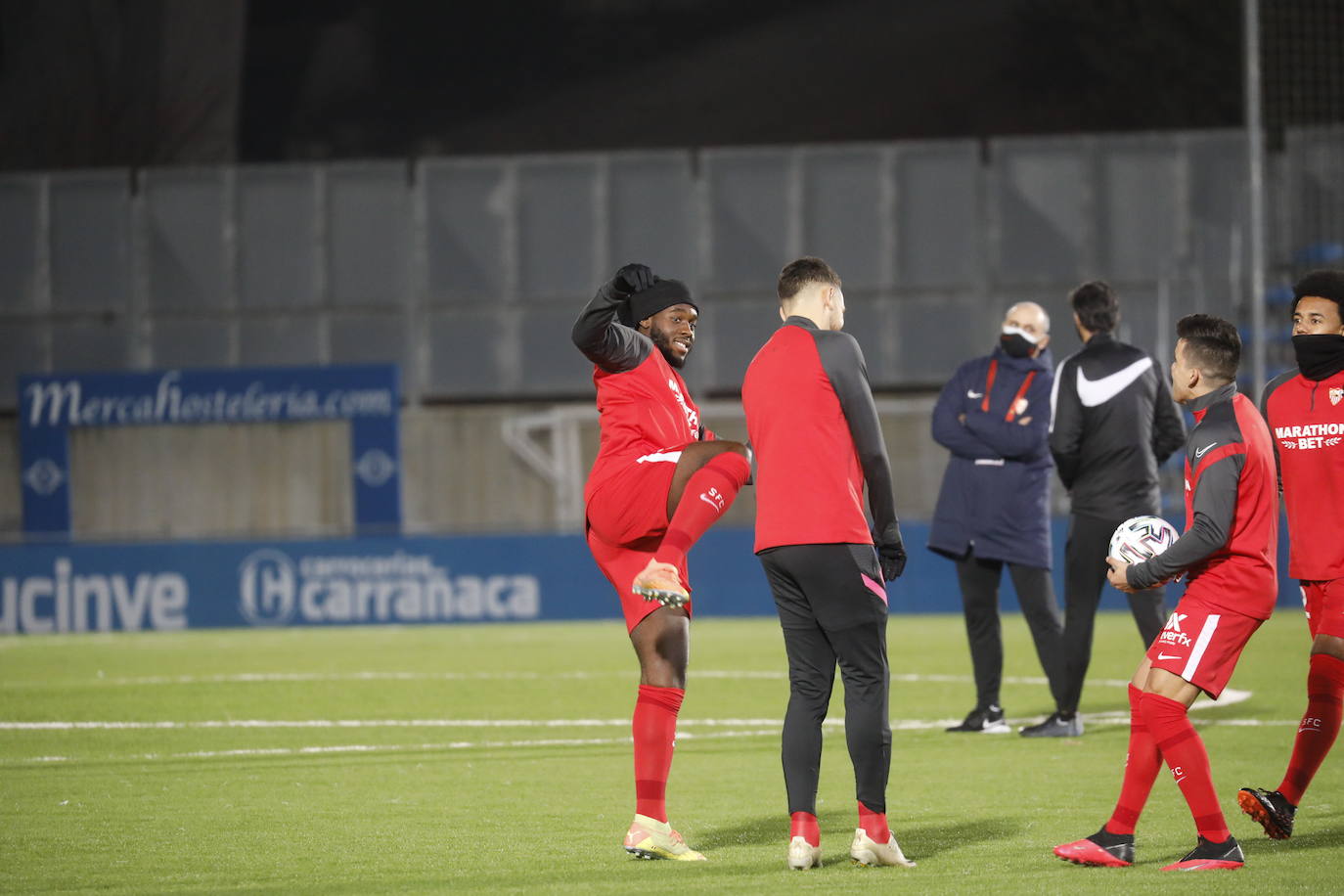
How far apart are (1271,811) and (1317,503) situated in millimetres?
1219

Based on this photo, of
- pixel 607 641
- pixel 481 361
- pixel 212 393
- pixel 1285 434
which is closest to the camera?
pixel 1285 434

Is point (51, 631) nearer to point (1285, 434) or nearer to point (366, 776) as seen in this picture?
point (366, 776)

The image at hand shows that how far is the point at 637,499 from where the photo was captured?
21.9 feet

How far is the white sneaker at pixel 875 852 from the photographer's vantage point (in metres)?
6.25

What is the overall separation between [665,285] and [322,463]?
26.4 metres

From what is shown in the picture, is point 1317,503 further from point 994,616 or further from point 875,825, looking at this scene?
point 994,616

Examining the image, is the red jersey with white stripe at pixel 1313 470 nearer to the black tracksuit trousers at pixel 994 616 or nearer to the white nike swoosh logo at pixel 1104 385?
the white nike swoosh logo at pixel 1104 385

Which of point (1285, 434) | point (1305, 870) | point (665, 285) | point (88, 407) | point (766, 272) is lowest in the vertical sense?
point (1305, 870)

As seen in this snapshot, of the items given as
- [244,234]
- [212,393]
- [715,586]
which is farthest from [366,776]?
[244,234]

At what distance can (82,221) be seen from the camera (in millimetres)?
33938

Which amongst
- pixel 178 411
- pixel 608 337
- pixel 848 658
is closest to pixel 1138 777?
pixel 848 658

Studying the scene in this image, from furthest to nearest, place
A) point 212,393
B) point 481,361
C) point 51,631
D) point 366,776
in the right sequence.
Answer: point 481,361 → point 212,393 → point 51,631 → point 366,776

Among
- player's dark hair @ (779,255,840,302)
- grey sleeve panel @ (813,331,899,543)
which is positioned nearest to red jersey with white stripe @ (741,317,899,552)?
grey sleeve panel @ (813,331,899,543)

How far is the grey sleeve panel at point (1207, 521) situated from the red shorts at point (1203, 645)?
0.61 ft
